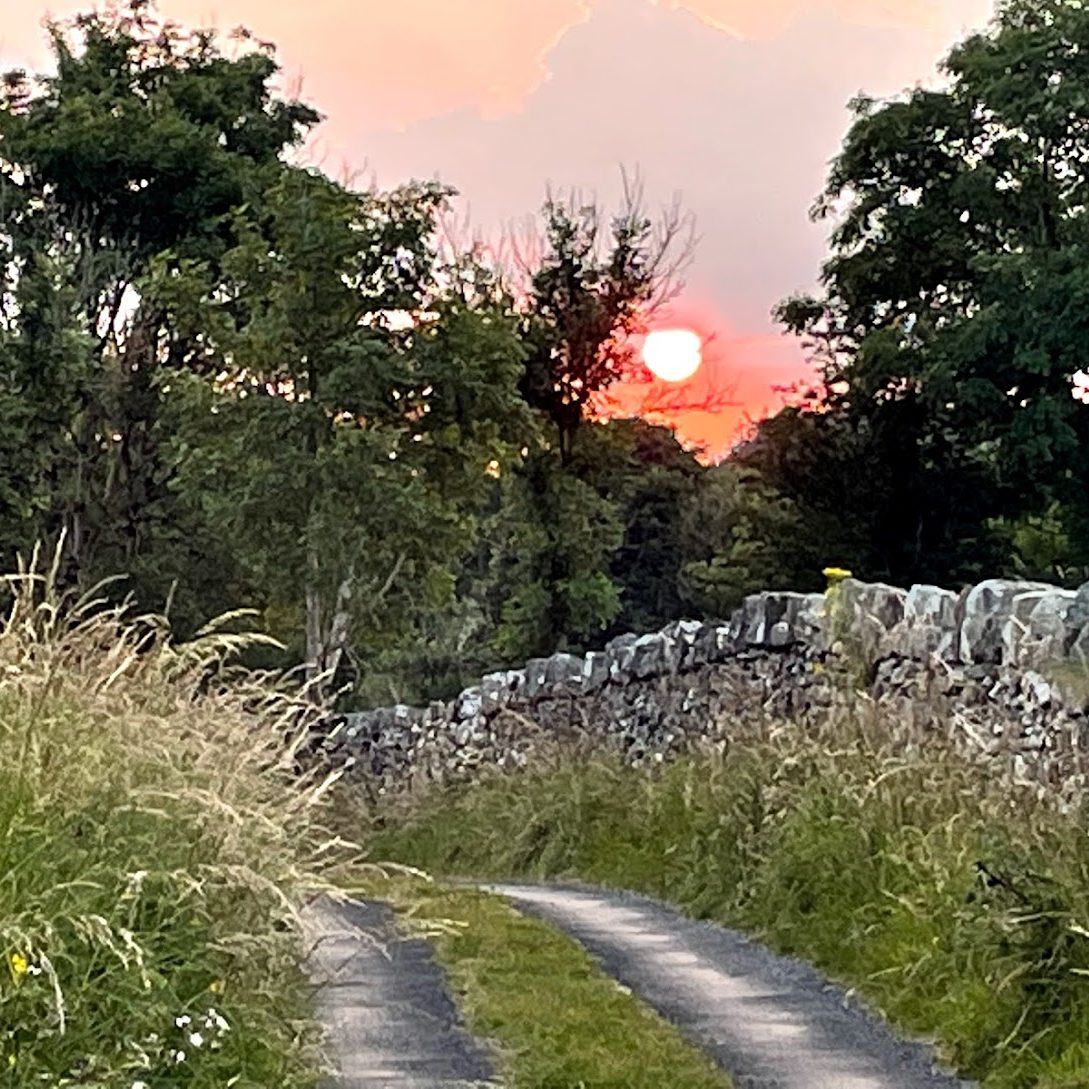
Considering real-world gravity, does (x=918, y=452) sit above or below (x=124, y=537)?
above

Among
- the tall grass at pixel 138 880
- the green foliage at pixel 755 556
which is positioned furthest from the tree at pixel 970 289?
the tall grass at pixel 138 880

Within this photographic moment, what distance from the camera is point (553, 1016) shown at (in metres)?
6.47

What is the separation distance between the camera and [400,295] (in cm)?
1883

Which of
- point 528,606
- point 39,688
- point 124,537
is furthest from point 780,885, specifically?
point 124,537

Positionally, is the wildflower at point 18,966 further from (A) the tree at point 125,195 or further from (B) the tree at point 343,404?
(A) the tree at point 125,195

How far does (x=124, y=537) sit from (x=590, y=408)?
6436 mm

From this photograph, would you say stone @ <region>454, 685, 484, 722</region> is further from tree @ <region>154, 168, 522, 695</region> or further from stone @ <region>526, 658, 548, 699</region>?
tree @ <region>154, 168, 522, 695</region>

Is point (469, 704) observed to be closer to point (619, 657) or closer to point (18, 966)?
point (619, 657)

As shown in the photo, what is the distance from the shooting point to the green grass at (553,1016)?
571 cm

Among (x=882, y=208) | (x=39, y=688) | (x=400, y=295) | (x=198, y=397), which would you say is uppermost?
(x=882, y=208)

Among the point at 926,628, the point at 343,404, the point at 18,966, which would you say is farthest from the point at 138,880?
the point at 343,404

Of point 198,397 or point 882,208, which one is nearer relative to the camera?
point 198,397

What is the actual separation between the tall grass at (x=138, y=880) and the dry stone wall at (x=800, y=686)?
3.31m

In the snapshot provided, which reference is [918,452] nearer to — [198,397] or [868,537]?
[868,537]
